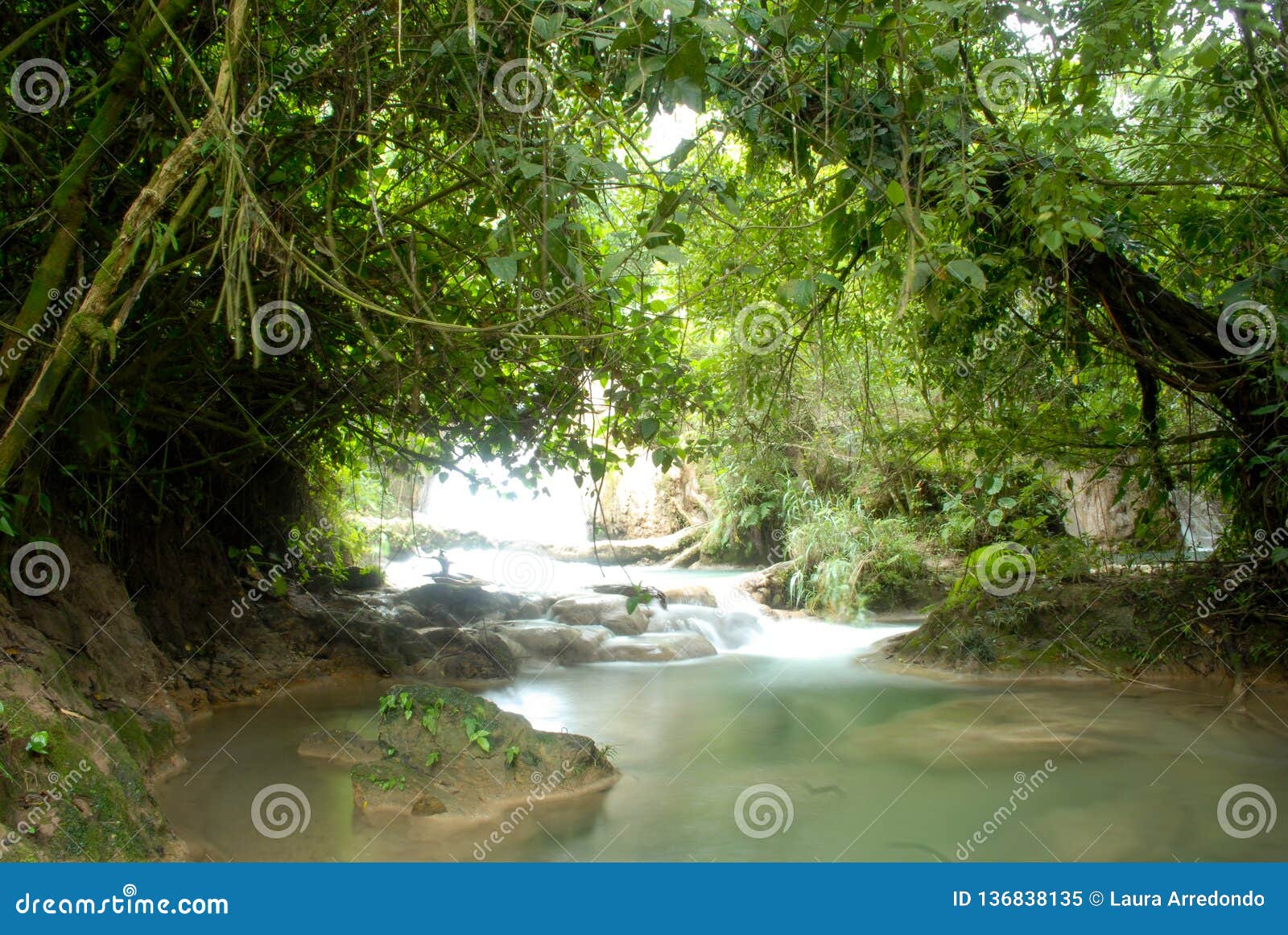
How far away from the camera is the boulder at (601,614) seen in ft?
27.1

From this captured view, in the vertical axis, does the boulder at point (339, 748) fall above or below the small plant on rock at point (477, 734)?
above

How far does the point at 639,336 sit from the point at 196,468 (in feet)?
10.00

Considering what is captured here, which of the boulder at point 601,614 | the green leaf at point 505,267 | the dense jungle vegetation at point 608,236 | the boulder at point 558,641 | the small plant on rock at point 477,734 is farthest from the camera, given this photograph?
the boulder at point 601,614

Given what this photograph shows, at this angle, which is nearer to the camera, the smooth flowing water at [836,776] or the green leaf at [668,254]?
the green leaf at [668,254]

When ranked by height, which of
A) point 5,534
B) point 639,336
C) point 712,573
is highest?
point 712,573

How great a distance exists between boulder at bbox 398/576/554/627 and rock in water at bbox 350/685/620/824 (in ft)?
11.4

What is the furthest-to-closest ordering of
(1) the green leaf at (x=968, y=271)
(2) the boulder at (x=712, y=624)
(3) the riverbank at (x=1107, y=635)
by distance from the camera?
(2) the boulder at (x=712, y=624) < (3) the riverbank at (x=1107, y=635) < (1) the green leaf at (x=968, y=271)

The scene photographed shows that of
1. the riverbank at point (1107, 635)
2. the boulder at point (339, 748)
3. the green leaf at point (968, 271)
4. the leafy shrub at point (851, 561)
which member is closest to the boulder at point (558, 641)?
the riverbank at point (1107, 635)

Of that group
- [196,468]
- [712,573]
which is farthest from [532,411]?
[712,573]

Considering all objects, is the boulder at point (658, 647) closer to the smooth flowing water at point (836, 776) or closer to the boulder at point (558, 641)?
the boulder at point (558, 641)

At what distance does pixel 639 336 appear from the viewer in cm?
421

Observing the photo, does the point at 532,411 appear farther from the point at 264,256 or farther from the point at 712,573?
the point at 712,573

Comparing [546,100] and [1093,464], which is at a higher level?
[1093,464]

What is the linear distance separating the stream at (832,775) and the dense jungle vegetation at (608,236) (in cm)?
115
